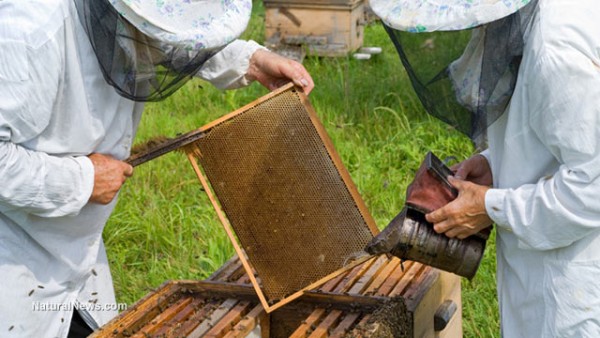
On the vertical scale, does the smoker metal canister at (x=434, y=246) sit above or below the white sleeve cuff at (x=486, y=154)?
below

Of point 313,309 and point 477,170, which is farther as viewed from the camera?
point 313,309

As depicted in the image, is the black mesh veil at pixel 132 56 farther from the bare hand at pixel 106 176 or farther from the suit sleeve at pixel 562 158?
the suit sleeve at pixel 562 158

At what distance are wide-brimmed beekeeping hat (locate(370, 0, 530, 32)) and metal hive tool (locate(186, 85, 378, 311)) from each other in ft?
2.09

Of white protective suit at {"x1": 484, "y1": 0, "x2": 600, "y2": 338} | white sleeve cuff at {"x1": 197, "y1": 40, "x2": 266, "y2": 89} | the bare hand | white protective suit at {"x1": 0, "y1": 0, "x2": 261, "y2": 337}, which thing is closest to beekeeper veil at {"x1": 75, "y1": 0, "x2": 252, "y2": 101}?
white protective suit at {"x1": 0, "y1": 0, "x2": 261, "y2": 337}

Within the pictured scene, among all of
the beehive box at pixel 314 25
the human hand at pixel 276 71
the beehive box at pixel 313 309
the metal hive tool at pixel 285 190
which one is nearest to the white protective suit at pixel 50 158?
the beehive box at pixel 313 309

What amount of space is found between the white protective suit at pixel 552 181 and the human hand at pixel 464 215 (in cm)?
5

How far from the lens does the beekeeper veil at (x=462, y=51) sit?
2.21 meters

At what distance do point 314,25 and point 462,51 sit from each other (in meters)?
4.89

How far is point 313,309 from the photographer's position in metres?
3.01

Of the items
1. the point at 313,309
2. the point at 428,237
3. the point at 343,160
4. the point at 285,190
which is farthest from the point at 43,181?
the point at 343,160

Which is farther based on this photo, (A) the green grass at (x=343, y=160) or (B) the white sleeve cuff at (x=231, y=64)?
(A) the green grass at (x=343, y=160)

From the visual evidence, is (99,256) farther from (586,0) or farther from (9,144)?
(586,0)

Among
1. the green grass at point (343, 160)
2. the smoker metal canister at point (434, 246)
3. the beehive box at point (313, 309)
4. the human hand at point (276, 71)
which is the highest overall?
the human hand at point (276, 71)

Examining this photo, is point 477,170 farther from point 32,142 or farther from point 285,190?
point 32,142
